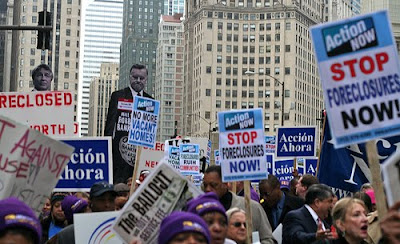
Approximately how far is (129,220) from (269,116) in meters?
129

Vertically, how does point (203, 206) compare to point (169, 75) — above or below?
below

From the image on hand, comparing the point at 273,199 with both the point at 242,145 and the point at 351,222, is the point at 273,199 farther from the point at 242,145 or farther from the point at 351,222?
the point at 351,222

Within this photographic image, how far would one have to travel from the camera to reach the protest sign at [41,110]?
1041 centimetres

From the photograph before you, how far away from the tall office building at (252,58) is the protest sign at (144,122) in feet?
393

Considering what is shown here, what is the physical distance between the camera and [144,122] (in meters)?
13.6

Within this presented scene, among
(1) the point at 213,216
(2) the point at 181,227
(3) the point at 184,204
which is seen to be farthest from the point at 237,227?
(2) the point at 181,227

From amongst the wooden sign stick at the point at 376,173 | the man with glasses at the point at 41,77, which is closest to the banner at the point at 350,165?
the wooden sign stick at the point at 376,173

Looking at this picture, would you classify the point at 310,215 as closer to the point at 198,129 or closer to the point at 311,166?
the point at 311,166

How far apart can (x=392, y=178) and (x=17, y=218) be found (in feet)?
7.56

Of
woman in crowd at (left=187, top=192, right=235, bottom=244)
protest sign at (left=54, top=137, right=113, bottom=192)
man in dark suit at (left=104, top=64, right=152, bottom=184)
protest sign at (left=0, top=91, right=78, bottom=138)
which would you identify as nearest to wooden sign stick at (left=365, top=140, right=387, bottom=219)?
woman in crowd at (left=187, top=192, right=235, bottom=244)

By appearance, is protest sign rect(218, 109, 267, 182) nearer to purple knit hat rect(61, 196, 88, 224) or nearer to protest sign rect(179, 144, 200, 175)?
purple knit hat rect(61, 196, 88, 224)

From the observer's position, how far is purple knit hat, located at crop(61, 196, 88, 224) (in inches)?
324

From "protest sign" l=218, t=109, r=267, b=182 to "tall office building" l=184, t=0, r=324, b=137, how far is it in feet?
408

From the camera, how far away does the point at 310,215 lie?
7992 mm
